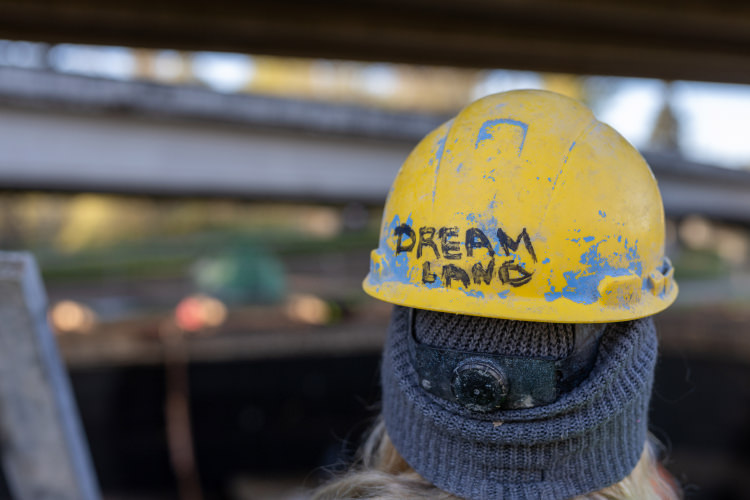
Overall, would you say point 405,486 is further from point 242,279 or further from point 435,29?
point 242,279

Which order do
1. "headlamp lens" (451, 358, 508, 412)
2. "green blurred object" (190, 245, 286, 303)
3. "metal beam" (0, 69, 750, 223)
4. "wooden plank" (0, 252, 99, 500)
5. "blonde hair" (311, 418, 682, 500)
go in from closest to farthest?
1. "headlamp lens" (451, 358, 508, 412)
2. "blonde hair" (311, 418, 682, 500)
3. "wooden plank" (0, 252, 99, 500)
4. "metal beam" (0, 69, 750, 223)
5. "green blurred object" (190, 245, 286, 303)

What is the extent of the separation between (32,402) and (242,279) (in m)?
8.53

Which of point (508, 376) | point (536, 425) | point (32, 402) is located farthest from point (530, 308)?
point (32, 402)

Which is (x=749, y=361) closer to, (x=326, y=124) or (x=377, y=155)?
(x=377, y=155)

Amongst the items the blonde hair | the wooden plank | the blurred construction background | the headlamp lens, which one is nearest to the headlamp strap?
the headlamp lens

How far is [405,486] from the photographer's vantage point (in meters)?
1.79

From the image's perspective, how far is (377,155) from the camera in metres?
8.98

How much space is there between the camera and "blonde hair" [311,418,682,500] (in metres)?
1.74

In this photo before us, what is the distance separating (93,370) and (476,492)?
26.3ft

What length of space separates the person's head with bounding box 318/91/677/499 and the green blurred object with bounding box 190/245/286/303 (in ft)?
31.6

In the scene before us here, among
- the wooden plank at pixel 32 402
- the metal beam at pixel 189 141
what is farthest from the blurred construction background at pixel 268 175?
the wooden plank at pixel 32 402

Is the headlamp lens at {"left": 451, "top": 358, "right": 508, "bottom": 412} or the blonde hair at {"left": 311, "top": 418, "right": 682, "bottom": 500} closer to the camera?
the headlamp lens at {"left": 451, "top": 358, "right": 508, "bottom": 412}

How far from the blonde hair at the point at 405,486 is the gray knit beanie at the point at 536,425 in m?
0.05

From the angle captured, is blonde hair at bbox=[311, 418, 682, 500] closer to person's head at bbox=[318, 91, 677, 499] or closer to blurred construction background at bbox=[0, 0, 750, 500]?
person's head at bbox=[318, 91, 677, 499]
